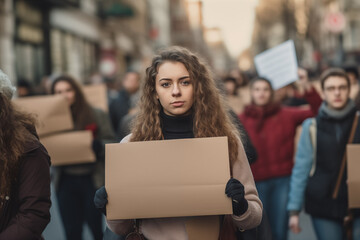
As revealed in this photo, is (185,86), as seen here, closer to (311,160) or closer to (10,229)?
(10,229)

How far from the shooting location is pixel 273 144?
556 cm

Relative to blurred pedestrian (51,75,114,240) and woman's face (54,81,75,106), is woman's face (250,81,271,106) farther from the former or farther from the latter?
woman's face (54,81,75,106)

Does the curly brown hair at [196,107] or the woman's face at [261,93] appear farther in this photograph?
the woman's face at [261,93]

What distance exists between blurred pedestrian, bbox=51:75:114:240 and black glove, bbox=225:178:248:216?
280 centimetres

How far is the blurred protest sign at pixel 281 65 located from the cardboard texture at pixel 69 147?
2.32 m

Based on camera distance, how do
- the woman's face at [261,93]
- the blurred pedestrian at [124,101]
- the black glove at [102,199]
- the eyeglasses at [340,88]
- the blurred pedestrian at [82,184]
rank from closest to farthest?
1. the black glove at [102,199]
2. the eyeglasses at [340,88]
3. the blurred pedestrian at [82,184]
4. the woman's face at [261,93]
5. the blurred pedestrian at [124,101]

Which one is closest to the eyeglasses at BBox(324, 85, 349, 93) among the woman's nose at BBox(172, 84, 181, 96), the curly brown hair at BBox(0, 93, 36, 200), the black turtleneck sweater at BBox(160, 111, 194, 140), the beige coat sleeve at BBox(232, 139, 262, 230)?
the beige coat sleeve at BBox(232, 139, 262, 230)

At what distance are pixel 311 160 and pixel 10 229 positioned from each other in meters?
2.56

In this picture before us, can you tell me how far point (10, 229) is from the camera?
8.62 feet

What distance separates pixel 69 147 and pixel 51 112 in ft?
1.18

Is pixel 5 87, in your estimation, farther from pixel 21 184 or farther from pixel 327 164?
pixel 327 164

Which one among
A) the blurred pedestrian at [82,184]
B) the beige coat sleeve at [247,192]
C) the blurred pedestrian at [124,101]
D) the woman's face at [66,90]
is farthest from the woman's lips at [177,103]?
the blurred pedestrian at [124,101]

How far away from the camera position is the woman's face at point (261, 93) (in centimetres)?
583

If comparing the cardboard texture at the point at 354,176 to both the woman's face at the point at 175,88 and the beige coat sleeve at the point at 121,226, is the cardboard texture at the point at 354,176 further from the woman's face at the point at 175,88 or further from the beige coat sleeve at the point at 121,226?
the beige coat sleeve at the point at 121,226
